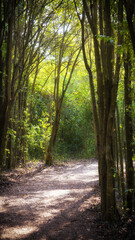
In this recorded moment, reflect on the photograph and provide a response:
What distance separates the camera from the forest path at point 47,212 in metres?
3.84

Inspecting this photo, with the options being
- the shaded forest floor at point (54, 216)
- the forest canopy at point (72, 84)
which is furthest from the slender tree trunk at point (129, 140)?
the shaded forest floor at point (54, 216)

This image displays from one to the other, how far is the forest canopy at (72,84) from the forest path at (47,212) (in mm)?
655

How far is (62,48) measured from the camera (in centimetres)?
1252

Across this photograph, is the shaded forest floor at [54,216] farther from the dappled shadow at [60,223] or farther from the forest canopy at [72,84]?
the forest canopy at [72,84]

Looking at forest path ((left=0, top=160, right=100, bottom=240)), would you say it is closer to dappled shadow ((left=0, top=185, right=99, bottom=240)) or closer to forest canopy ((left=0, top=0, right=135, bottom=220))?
dappled shadow ((left=0, top=185, right=99, bottom=240))

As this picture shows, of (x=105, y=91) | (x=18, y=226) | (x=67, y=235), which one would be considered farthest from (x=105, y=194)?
(x=105, y=91)

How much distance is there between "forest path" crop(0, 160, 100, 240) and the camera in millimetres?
3840

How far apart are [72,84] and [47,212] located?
1557 cm

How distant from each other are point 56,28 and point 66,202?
809 cm

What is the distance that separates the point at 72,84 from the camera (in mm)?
19719

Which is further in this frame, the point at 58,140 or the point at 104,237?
the point at 58,140

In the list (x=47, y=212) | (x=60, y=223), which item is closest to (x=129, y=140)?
(x=60, y=223)

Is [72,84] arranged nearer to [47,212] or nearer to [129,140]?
[129,140]

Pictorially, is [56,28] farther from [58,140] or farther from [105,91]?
[58,140]
